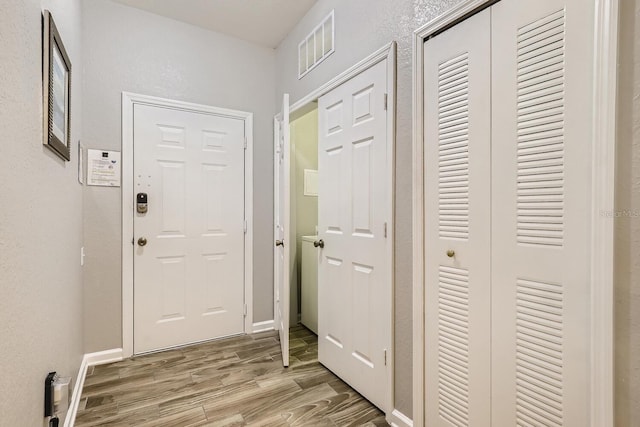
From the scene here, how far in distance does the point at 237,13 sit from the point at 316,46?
0.78 m

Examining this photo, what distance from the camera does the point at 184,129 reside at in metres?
2.80

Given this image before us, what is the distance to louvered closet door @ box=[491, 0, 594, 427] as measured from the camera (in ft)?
3.32

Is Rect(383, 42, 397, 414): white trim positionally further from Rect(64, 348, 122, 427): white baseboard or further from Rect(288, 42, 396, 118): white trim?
Rect(64, 348, 122, 427): white baseboard

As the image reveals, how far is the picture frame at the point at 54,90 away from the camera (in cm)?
114

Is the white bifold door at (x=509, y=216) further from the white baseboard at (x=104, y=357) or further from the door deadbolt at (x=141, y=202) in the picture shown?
the white baseboard at (x=104, y=357)

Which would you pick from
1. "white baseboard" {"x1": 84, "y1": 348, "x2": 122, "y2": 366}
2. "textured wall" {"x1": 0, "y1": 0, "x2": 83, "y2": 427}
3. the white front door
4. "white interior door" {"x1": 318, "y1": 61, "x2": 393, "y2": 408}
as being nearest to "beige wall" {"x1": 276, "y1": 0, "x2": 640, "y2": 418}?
"white interior door" {"x1": 318, "y1": 61, "x2": 393, "y2": 408}

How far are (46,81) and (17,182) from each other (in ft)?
1.67

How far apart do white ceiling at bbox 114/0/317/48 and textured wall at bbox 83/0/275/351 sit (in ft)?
0.28

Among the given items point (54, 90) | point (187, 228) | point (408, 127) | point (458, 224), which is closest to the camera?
point (54, 90)

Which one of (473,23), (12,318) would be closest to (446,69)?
(473,23)

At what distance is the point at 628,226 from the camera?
2.98 ft

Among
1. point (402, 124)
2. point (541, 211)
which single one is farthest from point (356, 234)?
point (541, 211)

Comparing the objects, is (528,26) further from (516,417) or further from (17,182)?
(17,182)

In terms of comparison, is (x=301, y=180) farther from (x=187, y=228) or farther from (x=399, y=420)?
(x=399, y=420)
